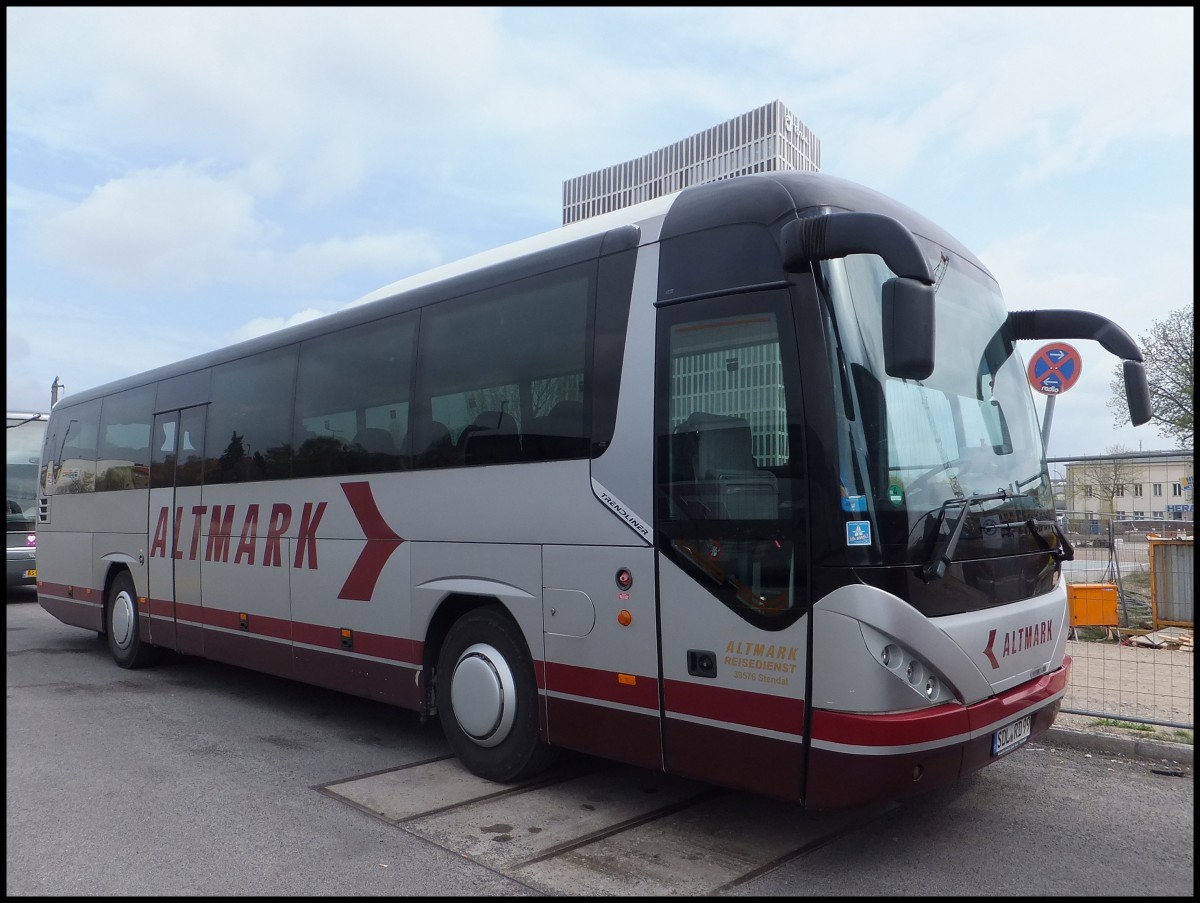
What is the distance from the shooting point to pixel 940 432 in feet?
15.3

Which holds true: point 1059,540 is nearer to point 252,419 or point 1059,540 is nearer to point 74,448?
point 252,419

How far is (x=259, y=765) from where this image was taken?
642 centimetres

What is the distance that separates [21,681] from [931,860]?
8.98m

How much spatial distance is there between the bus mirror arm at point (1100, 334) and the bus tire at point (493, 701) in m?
3.67

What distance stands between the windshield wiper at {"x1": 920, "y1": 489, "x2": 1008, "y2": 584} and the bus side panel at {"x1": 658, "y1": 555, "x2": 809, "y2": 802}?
612 millimetres

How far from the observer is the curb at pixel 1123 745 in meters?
6.16

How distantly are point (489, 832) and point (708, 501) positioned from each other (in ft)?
6.94

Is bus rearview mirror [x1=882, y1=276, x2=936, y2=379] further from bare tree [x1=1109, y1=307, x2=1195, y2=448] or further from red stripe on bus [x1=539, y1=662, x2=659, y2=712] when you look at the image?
bare tree [x1=1109, y1=307, x2=1195, y2=448]

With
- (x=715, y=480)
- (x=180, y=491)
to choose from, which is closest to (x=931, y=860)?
(x=715, y=480)

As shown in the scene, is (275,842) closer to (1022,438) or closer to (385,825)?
(385,825)

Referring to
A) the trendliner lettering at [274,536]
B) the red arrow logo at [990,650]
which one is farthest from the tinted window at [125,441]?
the red arrow logo at [990,650]

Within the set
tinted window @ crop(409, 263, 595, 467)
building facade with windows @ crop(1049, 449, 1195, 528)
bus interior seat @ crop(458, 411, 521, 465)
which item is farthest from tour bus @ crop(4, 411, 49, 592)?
building facade with windows @ crop(1049, 449, 1195, 528)

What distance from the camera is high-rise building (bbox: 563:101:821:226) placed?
6925cm

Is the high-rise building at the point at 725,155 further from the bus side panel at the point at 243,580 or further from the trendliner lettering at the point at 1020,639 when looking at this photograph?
the trendliner lettering at the point at 1020,639
